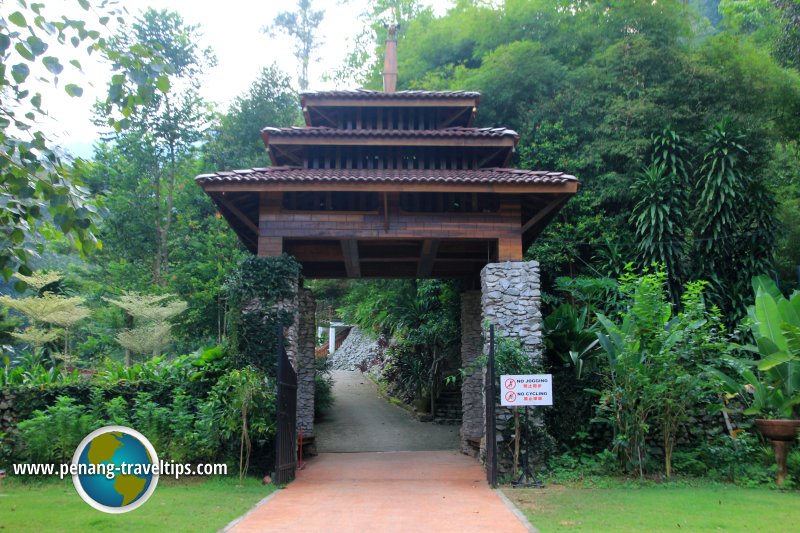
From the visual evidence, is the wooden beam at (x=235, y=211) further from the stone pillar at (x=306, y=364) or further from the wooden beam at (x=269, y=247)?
the stone pillar at (x=306, y=364)

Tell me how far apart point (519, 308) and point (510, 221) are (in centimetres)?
158

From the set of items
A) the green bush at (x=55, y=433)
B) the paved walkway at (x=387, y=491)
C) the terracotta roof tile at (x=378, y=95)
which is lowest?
the paved walkway at (x=387, y=491)

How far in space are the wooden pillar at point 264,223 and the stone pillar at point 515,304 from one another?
370 centimetres

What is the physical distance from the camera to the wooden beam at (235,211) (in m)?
10.8

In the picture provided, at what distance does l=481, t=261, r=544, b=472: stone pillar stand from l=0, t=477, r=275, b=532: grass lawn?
456 cm

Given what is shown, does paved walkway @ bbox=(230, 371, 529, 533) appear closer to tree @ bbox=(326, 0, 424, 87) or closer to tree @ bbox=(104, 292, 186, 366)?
tree @ bbox=(104, 292, 186, 366)

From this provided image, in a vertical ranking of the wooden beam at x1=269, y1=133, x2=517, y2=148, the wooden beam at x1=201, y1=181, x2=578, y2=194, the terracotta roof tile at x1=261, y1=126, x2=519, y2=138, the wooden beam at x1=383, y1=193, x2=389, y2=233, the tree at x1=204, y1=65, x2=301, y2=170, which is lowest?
the wooden beam at x1=383, y1=193, x2=389, y2=233

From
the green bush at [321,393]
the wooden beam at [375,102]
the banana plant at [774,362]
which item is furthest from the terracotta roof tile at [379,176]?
the green bush at [321,393]

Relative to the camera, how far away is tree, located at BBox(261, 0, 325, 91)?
112ft

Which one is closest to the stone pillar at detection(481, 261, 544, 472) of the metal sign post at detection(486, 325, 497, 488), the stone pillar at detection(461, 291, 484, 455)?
the metal sign post at detection(486, 325, 497, 488)

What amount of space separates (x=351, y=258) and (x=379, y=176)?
2.53 m

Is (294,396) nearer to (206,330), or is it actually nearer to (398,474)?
(398,474)

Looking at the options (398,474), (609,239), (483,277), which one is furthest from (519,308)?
(609,239)

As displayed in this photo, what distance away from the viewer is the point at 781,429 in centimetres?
905
